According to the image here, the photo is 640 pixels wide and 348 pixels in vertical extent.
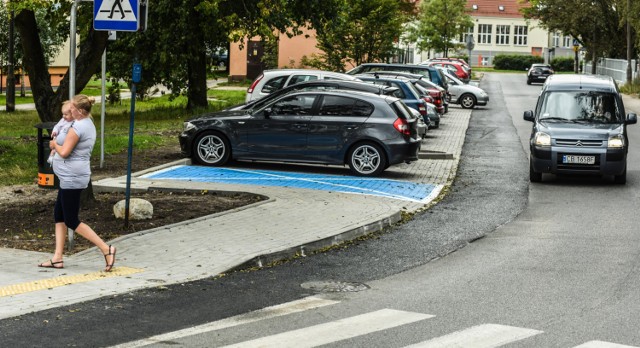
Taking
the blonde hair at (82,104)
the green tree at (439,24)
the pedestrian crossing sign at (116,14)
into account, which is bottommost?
the blonde hair at (82,104)

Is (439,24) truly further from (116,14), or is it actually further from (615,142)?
(116,14)

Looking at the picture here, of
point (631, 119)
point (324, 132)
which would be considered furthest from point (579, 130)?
point (324, 132)

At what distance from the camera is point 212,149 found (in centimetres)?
2028

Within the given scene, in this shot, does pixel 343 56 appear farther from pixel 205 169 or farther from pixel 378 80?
pixel 205 169

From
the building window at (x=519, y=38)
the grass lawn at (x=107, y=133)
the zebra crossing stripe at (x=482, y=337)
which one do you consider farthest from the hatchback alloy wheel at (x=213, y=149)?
the building window at (x=519, y=38)

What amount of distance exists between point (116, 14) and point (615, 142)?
399 inches

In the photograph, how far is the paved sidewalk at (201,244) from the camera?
9414 mm

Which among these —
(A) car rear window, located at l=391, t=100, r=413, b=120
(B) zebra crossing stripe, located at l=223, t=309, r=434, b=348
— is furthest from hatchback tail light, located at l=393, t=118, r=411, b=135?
(B) zebra crossing stripe, located at l=223, t=309, r=434, b=348

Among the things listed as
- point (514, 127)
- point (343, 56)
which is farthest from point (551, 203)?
point (343, 56)

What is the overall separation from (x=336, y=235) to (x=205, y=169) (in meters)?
7.66

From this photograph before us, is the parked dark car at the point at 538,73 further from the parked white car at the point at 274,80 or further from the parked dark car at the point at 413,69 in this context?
the parked white car at the point at 274,80

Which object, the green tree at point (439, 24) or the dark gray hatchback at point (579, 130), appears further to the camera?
the green tree at point (439, 24)

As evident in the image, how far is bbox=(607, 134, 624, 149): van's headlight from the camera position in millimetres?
19203

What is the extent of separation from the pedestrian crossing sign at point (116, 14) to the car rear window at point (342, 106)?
24.8 ft
